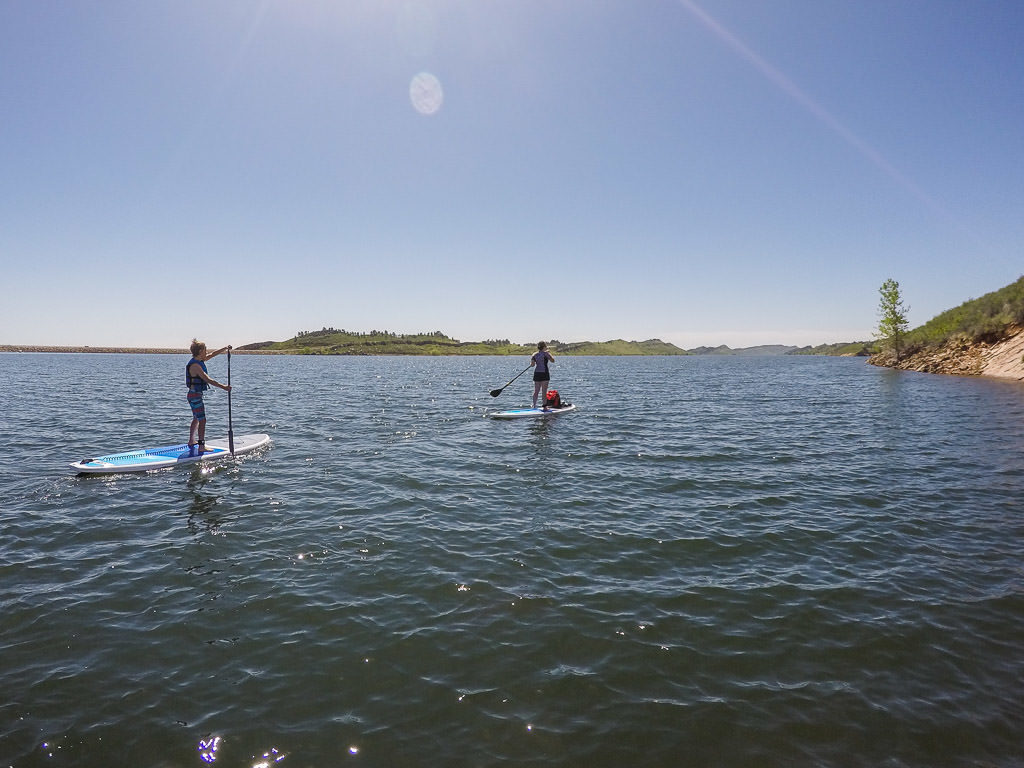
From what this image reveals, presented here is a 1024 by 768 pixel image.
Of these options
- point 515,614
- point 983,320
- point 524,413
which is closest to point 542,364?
point 524,413

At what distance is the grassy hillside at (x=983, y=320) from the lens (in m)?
58.2

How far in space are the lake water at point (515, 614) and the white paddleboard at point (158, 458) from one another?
1.86ft

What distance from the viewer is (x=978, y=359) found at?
192 ft

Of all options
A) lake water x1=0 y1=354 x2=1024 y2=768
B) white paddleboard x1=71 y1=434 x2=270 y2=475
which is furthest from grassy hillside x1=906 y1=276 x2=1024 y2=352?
white paddleboard x1=71 y1=434 x2=270 y2=475

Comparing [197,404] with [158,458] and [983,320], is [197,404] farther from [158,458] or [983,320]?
[983,320]

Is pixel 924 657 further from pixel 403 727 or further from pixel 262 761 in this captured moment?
pixel 262 761

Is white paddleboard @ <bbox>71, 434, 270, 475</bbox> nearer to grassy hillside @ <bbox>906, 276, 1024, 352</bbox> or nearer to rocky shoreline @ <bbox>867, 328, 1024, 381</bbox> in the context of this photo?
rocky shoreline @ <bbox>867, 328, 1024, 381</bbox>

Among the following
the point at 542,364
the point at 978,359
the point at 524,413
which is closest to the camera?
the point at 524,413

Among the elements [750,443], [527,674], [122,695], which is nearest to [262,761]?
[122,695]

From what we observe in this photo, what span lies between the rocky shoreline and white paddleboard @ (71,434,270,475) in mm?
64339

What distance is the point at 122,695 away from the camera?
20.9 ft

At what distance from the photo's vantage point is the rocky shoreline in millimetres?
51537

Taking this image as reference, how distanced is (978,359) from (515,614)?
73.5m

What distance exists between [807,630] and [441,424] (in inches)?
888
